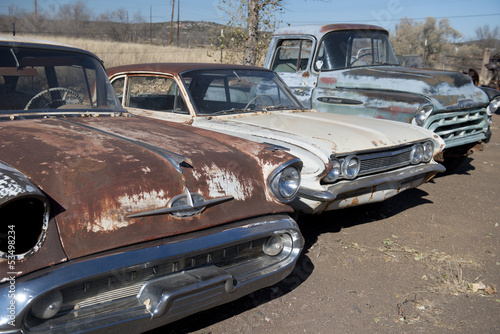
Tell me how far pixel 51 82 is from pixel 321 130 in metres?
2.12

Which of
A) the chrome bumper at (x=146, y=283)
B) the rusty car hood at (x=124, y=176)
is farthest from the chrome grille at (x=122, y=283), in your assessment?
the rusty car hood at (x=124, y=176)

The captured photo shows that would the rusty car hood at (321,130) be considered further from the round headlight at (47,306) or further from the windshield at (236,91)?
the round headlight at (47,306)

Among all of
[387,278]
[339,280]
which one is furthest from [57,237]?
[387,278]

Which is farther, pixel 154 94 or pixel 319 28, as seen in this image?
pixel 319 28

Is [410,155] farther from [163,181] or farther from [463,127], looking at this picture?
[163,181]

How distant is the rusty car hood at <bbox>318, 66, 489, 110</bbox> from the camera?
5340 millimetres

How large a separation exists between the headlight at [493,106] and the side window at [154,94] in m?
4.30

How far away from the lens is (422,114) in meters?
5.07

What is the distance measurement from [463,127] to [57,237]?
5179 mm

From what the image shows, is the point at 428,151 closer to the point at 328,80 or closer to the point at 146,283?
the point at 328,80

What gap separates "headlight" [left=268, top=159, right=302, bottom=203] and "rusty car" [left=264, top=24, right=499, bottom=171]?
112 inches

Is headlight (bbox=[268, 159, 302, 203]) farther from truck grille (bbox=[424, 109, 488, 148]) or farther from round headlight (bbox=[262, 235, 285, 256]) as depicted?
truck grille (bbox=[424, 109, 488, 148])

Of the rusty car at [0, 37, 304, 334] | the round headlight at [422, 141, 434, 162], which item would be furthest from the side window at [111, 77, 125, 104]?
the round headlight at [422, 141, 434, 162]

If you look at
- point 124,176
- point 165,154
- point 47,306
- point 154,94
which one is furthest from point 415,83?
→ point 47,306
